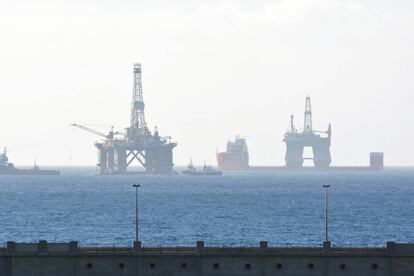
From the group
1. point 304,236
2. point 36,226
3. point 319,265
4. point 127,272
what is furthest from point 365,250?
point 36,226

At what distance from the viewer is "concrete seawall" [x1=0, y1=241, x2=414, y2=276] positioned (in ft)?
282

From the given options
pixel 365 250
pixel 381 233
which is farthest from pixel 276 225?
pixel 365 250

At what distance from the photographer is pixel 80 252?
284 ft

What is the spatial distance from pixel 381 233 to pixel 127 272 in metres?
71.0

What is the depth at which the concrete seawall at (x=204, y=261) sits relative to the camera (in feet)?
282

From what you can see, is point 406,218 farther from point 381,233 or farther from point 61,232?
point 61,232

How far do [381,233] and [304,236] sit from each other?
11.4 metres

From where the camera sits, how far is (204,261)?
8675 cm

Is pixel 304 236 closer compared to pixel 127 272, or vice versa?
pixel 127 272

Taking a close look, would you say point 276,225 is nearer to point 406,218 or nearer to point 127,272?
point 406,218

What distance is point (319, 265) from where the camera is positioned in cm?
8675

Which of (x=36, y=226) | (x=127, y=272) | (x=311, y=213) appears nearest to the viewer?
(x=127, y=272)

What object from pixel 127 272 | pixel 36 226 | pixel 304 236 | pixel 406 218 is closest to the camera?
pixel 127 272

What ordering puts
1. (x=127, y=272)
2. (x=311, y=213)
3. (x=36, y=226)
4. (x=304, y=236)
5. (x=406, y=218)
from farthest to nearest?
1. (x=311, y=213)
2. (x=406, y=218)
3. (x=36, y=226)
4. (x=304, y=236)
5. (x=127, y=272)
